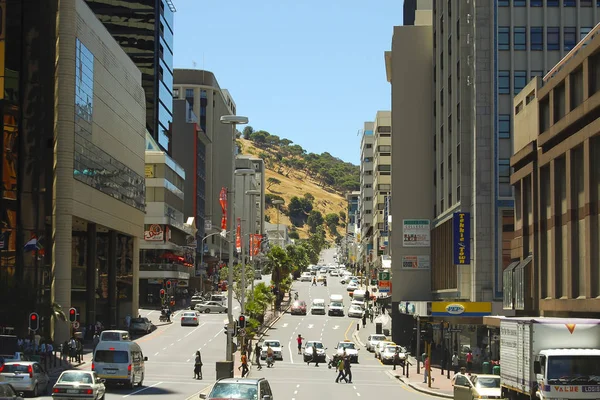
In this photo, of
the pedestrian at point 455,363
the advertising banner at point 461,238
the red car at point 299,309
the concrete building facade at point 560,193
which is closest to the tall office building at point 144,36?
the red car at point 299,309

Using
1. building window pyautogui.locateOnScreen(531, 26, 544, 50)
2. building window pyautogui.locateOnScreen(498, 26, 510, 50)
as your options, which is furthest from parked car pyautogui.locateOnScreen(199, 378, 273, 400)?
building window pyautogui.locateOnScreen(531, 26, 544, 50)

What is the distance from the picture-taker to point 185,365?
63.7 metres

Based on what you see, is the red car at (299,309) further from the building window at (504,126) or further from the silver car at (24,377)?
the silver car at (24,377)

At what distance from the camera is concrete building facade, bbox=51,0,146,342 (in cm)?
7475

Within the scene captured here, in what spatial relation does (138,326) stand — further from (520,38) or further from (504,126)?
(520,38)

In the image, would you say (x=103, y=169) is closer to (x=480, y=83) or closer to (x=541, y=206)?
(x=480, y=83)

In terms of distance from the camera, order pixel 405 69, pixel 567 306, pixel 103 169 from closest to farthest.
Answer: pixel 567 306 → pixel 103 169 → pixel 405 69

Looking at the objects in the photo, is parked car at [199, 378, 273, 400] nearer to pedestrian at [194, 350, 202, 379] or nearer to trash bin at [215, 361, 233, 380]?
trash bin at [215, 361, 233, 380]

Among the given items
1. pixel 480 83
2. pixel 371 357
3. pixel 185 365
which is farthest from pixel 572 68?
pixel 371 357

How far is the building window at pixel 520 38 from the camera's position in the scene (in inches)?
2803

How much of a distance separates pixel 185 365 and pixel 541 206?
86.3 ft

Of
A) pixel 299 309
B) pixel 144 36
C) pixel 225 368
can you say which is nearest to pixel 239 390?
pixel 225 368

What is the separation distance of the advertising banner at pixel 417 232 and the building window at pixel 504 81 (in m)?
23.3

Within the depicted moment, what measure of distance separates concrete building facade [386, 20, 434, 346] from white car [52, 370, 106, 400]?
191 ft
